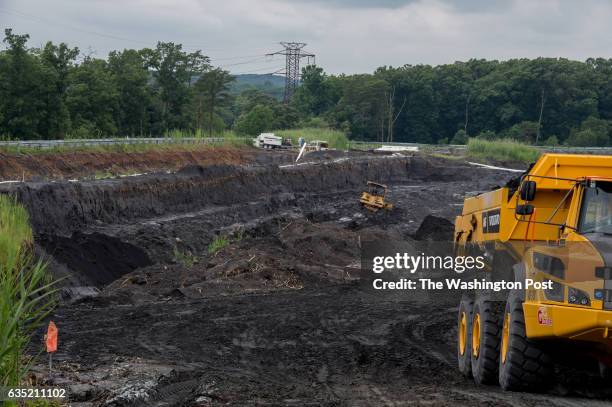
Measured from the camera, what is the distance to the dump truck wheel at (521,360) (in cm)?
908

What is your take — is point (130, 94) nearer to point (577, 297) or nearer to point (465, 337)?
point (465, 337)

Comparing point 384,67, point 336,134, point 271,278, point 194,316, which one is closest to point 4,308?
point 194,316

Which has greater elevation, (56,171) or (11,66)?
(11,66)

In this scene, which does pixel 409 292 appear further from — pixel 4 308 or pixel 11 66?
pixel 11 66

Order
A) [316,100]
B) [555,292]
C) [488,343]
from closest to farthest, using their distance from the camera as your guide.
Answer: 1. [555,292]
2. [488,343]
3. [316,100]

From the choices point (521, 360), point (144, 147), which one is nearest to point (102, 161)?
point (144, 147)

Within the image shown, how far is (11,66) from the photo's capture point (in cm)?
4556

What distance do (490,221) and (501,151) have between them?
5794cm

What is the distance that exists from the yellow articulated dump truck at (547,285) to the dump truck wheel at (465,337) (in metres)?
0.01

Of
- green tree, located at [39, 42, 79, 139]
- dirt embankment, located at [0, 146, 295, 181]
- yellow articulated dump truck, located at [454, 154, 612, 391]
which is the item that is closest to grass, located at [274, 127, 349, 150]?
dirt embankment, located at [0, 146, 295, 181]

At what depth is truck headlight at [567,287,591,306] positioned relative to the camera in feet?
27.3

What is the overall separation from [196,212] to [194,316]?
767 inches

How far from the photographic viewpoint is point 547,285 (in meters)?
8.71

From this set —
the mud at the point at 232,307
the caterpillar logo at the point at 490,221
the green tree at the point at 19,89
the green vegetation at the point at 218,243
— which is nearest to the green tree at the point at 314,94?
the green tree at the point at 19,89
